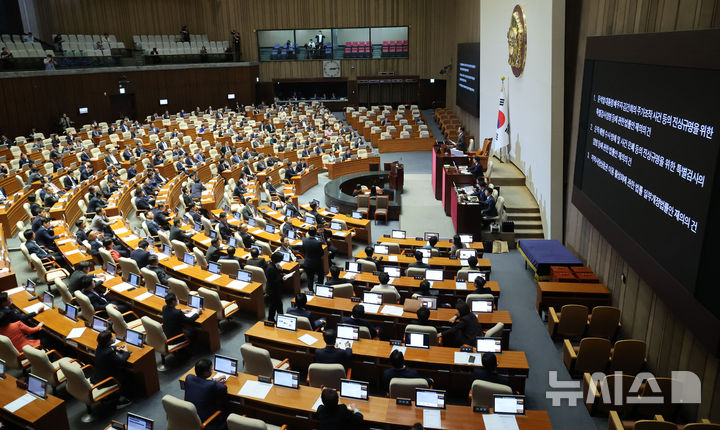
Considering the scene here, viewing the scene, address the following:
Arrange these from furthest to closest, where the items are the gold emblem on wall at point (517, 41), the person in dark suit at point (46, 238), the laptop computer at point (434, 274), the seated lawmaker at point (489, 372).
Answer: the gold emblem on wall at point (517, 41) < the person in dark suit at point (46, 238) < the laptop computer at point (434, 274) < the seated lawmaker at point (489, 372)

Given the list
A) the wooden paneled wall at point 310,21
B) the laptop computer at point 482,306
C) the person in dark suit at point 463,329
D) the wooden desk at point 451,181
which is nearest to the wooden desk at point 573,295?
the laptop computer at point 482,306

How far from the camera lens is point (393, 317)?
785 centimetres

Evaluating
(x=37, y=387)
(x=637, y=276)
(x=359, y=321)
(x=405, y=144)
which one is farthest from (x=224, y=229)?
(x=405, y=144)

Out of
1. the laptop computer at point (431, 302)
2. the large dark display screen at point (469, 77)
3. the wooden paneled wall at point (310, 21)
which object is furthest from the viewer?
the wooden paneled wall at point (310, 21)

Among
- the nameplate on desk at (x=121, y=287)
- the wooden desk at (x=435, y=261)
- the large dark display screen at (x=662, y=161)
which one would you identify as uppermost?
the large dark display screen at (x=662, y=161)

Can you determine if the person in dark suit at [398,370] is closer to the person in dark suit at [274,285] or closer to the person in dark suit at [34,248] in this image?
the person in dark suit at [274,285]

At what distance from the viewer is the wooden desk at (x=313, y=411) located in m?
5.17

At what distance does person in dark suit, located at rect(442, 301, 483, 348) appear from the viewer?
6.94 m

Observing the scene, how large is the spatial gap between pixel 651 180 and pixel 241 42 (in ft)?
108

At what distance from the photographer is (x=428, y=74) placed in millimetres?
35844

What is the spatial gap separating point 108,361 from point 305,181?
12638mm

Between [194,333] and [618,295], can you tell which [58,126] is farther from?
[618,295]

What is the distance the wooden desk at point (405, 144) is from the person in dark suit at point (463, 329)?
61.1 feet

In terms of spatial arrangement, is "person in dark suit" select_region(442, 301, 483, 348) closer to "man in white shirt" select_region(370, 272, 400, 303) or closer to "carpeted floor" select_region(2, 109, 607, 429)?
"carpeted floor" select_region(2, 109, 607, 429)
